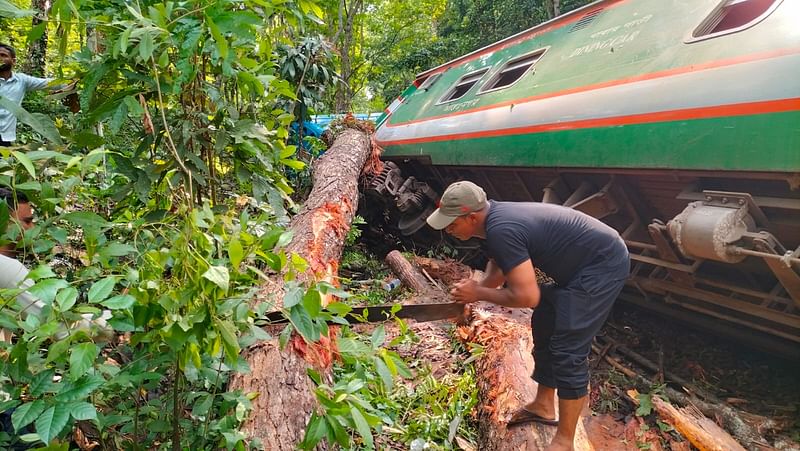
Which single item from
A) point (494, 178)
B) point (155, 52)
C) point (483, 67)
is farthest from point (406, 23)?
point (155, 52)

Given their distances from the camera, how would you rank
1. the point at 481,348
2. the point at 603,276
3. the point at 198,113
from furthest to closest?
the point at 481,348 → the point at 603,276 → the point at 198,113

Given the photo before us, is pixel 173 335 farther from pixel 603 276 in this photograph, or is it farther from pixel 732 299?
pixel 732 299

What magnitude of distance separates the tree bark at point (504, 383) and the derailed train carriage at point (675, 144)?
1.19 meters

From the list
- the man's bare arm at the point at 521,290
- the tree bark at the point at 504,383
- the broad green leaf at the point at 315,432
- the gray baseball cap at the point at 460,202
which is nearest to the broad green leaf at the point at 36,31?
the broad green leaf at the point at 315,432

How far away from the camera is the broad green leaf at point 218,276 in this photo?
1173 millimetres

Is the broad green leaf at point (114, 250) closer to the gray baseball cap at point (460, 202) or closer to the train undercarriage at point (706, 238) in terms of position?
the gray baseball cap at point (460, 202)

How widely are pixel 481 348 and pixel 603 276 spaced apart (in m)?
1.38

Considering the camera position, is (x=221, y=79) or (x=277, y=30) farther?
(x=277, y=30)

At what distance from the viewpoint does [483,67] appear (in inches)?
264

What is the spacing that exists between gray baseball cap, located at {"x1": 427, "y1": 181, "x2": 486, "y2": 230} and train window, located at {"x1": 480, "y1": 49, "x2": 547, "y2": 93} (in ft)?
11.1

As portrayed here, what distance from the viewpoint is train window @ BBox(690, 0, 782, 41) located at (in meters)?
3.17

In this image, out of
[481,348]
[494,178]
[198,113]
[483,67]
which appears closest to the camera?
[198,113]

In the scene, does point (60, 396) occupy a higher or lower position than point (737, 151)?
A: higher

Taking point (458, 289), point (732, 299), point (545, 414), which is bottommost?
point (732, 299)
